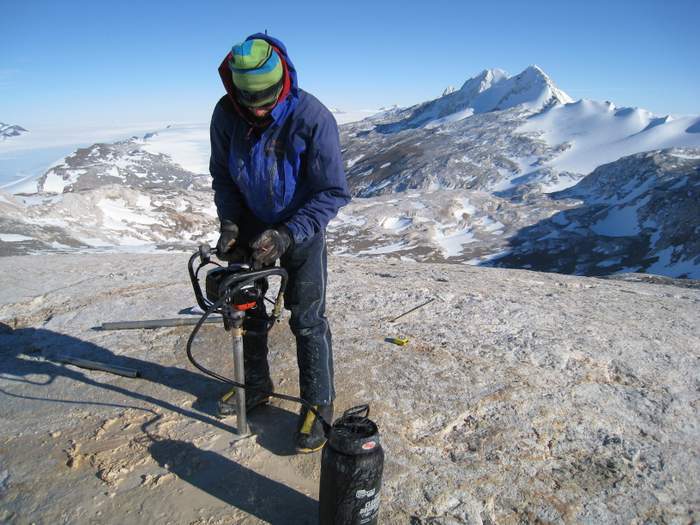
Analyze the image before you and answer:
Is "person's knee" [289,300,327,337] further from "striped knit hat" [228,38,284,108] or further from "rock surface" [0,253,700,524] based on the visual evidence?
"striped knit hat" [228,38,284,108]

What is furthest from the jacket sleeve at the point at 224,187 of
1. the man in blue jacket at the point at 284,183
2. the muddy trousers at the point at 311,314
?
the muddy trousers at the point at 311,314

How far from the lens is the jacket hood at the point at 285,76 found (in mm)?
2705

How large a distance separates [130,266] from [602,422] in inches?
257

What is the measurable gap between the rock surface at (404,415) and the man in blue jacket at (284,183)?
0.56 metres

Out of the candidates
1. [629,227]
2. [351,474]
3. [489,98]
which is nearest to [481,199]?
[629,227]

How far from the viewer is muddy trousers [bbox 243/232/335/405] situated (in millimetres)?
3055

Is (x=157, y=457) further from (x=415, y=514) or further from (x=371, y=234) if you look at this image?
(x=371, y=234)

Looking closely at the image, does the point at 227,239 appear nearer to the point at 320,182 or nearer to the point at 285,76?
the point at 320,182

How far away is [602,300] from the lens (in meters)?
5.87

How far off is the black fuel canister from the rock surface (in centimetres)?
34

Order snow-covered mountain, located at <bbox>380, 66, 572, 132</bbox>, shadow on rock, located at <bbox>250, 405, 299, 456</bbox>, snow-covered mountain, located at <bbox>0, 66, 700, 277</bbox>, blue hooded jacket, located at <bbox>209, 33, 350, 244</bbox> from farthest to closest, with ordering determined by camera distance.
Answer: snow-covered mountain, located at <bbox>380, 66, 572, 132</bbox>
snow-covered mountain, located at <bbox>0, 66, 700, 277</bbox>
shadow on rock, located at <bbox>250, 405, 299, 456</bbox>
blue hooded jacket, located at <bbox>209, 33, 350, 244</bbox>

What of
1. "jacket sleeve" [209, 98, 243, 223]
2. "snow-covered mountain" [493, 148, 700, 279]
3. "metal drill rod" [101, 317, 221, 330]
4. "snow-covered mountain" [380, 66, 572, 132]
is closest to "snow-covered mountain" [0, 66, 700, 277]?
"snow-covered mountain" [493, 148, 700, 279]

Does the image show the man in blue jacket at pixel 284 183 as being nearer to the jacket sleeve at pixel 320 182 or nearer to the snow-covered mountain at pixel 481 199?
the jacket sleeve at pixel 320 182

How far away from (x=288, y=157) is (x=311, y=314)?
988 mm
